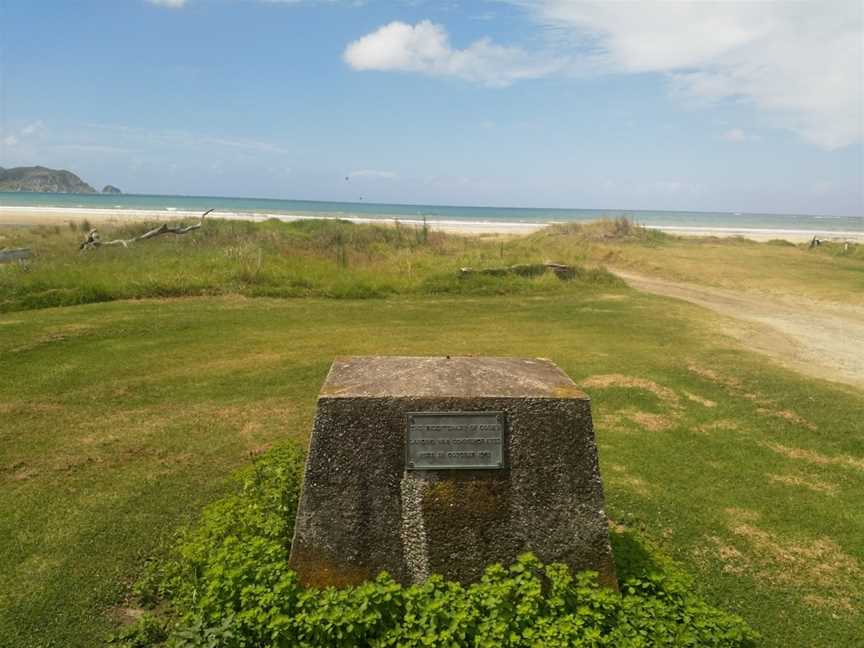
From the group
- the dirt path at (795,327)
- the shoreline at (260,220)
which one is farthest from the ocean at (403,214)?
the dirt path at (795,327)

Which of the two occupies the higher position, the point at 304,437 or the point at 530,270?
the point at 530,270

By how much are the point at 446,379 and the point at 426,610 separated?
60.8 inches

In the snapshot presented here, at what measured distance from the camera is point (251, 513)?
16.0 ft

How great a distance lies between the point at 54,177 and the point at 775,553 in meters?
207

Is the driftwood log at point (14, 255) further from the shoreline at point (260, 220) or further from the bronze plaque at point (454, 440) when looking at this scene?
the shoreline at point (260, 220)

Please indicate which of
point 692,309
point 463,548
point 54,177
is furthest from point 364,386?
point 54,177

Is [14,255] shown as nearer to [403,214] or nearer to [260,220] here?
[260,220]

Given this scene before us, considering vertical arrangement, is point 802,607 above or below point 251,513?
below

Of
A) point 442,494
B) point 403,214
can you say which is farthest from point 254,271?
point 403,214

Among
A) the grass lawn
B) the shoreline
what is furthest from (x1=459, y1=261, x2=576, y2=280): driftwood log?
the shoreline

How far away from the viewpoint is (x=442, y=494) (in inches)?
163

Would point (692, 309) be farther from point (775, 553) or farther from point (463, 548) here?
point (463, 548)

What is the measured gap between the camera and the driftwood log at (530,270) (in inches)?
811

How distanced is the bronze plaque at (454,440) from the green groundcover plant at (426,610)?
2.48ft
